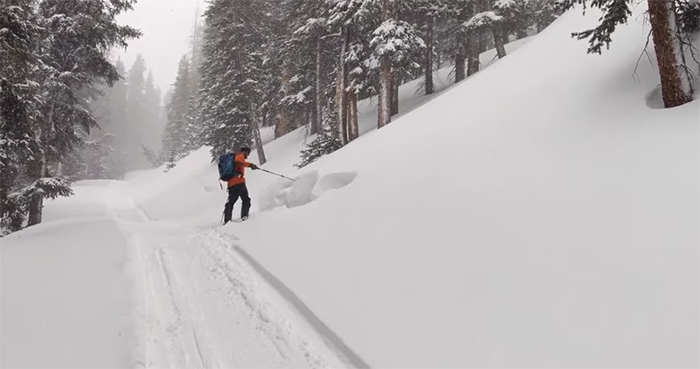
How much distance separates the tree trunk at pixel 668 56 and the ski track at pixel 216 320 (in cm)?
627

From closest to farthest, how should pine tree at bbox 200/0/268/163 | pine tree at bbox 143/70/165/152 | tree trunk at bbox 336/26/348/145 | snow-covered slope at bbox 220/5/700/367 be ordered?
1. snow-covered slope at bbox 220/5/700/367
2. tree trunk at bbox 336/26/348/145
3. pine tree at bbox 200/0/268/163
4. pine tree at bbox 143/70/165/152

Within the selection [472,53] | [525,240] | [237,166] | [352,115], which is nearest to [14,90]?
[237,166]

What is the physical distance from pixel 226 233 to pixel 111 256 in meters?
2.45

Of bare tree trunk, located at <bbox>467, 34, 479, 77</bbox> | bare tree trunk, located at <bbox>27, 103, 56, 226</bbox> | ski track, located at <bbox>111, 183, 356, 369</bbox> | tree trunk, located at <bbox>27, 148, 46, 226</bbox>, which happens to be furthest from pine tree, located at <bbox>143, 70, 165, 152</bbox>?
ski track, located at <bbox>111, 183, 356, 369</bbox>

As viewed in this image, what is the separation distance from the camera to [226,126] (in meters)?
24.5

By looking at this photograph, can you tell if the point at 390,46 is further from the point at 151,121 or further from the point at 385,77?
the point at 151,121

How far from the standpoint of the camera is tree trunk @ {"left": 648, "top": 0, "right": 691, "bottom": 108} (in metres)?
6.07

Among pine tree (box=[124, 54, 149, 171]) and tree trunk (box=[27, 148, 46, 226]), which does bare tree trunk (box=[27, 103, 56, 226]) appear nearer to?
tree trunk (box=[27, 148, 46, 226])

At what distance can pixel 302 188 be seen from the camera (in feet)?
34.8

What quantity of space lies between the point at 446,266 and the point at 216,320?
9.59 ft

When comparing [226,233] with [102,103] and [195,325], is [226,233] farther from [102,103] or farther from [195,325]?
[102,103]

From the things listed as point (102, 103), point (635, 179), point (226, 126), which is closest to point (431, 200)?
point (635, 179)

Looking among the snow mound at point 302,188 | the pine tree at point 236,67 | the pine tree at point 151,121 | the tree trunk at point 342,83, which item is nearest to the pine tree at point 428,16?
the tree trunk at point 342,83

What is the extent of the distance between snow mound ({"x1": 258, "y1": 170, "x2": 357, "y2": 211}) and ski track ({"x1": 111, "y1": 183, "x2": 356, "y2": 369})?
2.87m
